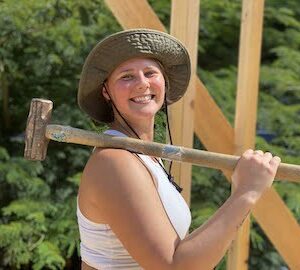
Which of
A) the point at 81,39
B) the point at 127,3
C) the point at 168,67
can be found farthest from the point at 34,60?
the point at 168,67

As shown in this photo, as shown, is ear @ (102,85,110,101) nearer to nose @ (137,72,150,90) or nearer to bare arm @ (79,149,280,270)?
nose @ (137,72,150,90)

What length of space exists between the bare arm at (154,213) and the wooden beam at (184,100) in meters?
1.07

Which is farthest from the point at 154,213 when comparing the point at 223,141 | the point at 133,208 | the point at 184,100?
the point at 223,141

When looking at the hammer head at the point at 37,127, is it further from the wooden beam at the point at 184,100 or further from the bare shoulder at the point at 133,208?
the wooden beam at the point at 184,100

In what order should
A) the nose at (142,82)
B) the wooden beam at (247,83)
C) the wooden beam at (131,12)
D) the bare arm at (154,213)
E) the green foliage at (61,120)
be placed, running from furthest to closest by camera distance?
the green foliage at (61,120) → the wooden beam at (247,83) → the wooden beam at (131,12) → the nose at (142,82) → the bare arm at (154,213)

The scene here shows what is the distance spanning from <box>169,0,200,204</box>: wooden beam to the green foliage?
0.82 metres

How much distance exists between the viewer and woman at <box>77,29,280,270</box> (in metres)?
1.35

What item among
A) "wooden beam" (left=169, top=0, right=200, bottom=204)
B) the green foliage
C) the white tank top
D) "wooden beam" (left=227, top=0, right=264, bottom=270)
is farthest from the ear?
the green foliage

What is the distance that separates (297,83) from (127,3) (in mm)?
2032

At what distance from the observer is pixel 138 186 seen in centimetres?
139

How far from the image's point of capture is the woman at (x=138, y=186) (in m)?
1.35

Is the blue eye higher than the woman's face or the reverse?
higher

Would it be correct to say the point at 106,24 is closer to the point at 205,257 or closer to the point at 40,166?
the point at 40,166

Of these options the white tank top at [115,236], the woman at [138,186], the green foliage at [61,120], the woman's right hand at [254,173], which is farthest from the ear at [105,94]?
the green foliage at [61,120]
